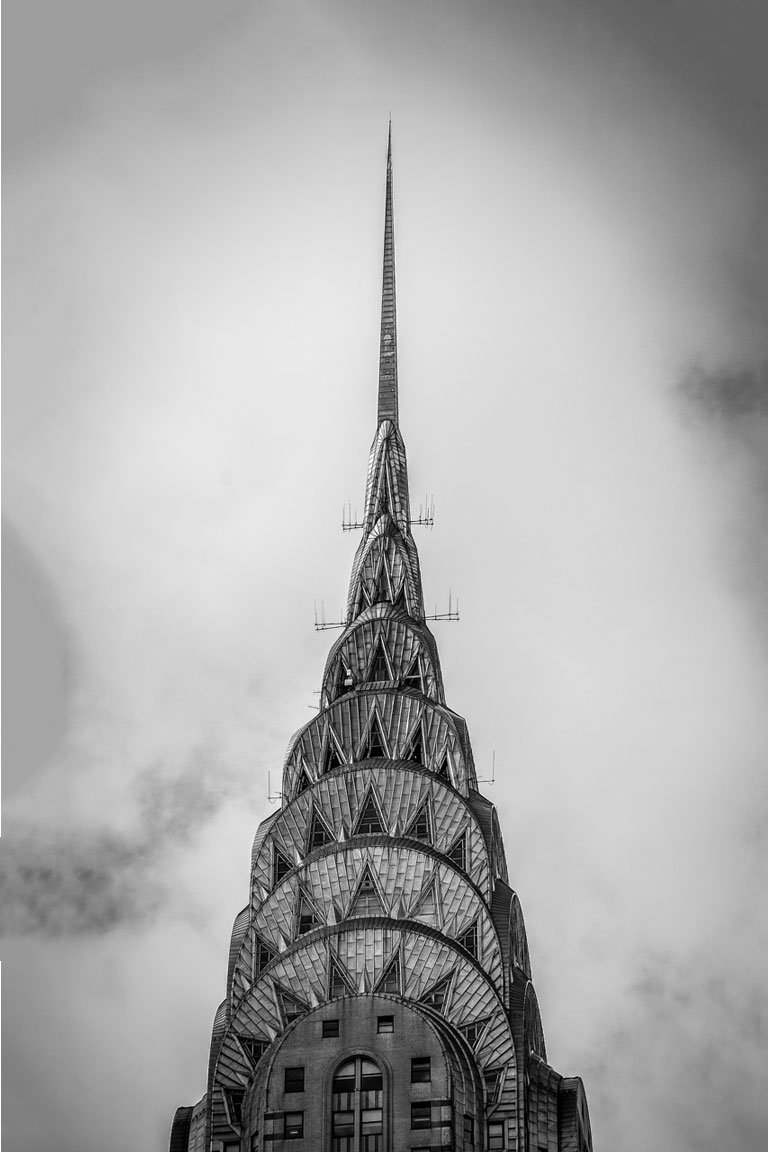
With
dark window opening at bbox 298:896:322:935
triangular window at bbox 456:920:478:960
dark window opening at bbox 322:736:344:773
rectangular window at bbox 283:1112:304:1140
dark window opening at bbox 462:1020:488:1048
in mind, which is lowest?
rectangular window at bbox 283:1112:304:1140

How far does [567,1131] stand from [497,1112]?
17.1ft

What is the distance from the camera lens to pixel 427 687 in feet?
618

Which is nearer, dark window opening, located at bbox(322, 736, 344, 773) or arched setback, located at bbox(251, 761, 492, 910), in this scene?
arched setback, located at bbox(251, 761, 492, 910)

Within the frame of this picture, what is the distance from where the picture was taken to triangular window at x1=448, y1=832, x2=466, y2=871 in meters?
175

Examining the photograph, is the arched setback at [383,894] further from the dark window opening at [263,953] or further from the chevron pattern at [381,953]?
the dark window opening at [263,953]

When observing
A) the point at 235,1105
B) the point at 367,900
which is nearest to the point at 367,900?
the point at 367,900

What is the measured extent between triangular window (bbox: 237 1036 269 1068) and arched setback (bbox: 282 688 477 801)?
21.4 m

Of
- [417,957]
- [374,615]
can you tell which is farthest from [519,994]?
[374,615]

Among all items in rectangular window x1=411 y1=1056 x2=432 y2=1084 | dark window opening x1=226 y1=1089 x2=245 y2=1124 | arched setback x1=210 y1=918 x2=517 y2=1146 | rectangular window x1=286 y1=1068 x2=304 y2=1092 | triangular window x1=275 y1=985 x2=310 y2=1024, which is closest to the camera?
rectangular window x1=411 y1=1056 x2=432 y2=1084

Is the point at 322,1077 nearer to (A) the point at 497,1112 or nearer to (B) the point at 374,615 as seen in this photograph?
(A) the point at 497,1112

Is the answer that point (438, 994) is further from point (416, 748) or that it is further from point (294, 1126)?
point (416, 748)

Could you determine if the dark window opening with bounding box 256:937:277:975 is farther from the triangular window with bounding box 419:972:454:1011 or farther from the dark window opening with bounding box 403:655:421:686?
the dark window opening with bounding box 403:655:421:686

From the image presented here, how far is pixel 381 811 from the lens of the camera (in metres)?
177

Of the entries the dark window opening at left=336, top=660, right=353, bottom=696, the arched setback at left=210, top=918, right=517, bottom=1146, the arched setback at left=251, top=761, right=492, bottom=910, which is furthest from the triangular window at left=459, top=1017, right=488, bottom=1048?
the dark window opening at left=336, top=660, right=353, bottom=696
